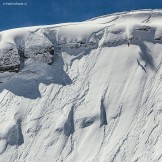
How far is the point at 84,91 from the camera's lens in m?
27.7

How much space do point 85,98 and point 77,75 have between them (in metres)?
1.75

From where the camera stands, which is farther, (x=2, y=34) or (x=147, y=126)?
(x=2, y=34)

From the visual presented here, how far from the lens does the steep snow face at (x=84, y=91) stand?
83.0ft

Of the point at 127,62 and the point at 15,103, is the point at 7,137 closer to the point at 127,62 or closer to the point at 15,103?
the point at 15,103

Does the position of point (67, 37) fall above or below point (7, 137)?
above

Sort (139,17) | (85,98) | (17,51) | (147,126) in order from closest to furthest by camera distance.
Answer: (147,126)
(85,98)
(17,51)
(139,17)

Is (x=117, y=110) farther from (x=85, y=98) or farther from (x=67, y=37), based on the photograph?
(x=67, y=37)

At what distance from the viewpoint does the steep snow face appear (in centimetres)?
2531

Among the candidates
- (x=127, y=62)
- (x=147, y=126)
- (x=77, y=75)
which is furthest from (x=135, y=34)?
(x=147, y=126)

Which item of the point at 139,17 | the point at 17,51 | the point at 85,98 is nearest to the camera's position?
the point at 85,98

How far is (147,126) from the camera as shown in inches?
1010

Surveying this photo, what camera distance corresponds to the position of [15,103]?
27797mm

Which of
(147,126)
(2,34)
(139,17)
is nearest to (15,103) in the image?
(2,34)

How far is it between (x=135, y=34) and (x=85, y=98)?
4.73 metres
